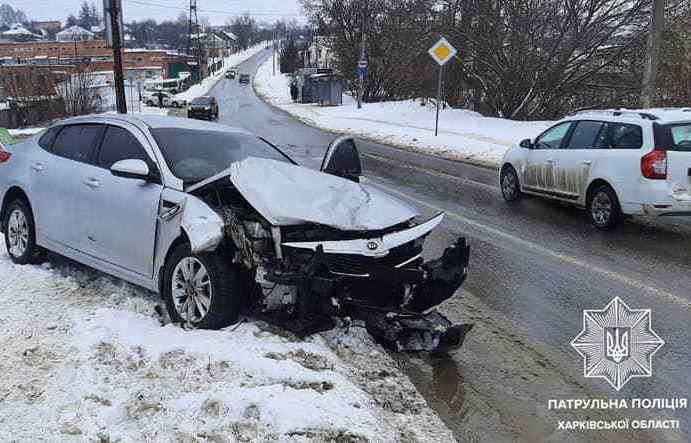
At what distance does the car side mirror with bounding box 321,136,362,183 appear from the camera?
588 centimetres

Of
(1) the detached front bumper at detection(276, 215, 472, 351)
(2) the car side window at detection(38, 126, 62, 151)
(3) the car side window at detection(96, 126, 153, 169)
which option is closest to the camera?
(1) the detached front bumper at detection(276, 215, 472, 351)

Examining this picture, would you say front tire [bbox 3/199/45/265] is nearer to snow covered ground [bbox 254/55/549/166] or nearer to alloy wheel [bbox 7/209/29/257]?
alloy wheel [bbox 7/209/29/257]

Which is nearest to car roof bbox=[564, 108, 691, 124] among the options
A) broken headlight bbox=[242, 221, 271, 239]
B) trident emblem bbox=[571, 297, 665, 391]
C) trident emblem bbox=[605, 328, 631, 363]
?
trident emblem bbox=[571, 297, 665, 391]

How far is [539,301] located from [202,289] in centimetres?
304

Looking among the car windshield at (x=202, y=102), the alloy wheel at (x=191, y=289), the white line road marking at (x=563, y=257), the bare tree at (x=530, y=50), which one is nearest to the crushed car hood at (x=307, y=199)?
the alloy wheel at (x=191, y=289)

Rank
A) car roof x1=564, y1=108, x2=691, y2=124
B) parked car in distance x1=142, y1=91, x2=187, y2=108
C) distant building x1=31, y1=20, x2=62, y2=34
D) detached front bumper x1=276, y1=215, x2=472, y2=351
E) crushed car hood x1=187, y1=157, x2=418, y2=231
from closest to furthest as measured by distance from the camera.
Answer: detached front bumper x1=276, y1=215, x2=472, y2=351 → crushed car hood x1=187, y1=157, x2=418, y2=231 → car roof x1=564, y1=108, x2=691, y2=124 → parked car in distance x1=142, y1=91, x2=187, y2=108 → distant building x1=31, y1=20, x2=62, y2=34

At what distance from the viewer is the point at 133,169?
16.4 feet

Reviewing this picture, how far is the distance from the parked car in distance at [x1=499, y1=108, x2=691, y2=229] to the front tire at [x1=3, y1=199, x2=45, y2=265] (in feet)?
23.2

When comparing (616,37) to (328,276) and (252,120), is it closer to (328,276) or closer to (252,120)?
(252,120)

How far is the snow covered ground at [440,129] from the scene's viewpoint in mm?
19125

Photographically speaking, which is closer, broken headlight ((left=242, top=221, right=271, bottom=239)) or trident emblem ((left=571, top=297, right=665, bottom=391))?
trident emblem ((left=571, top=297, right=665, bottom=391))

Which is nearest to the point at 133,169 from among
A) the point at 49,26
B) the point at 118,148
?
the point at 118,148

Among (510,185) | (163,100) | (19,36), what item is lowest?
(163,100)

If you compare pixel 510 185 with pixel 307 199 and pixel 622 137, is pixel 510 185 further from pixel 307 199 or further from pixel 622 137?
pixel 307 199
